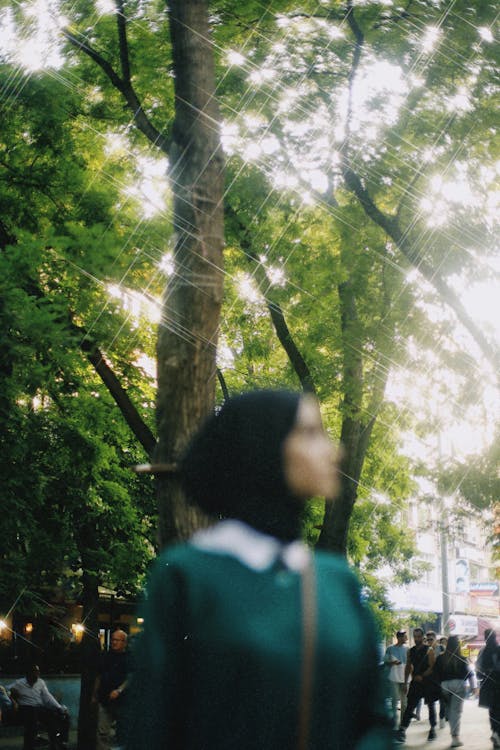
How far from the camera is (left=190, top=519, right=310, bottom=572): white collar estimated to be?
5.61ft

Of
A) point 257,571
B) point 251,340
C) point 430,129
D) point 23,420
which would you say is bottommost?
point 257,571

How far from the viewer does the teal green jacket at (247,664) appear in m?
1.63

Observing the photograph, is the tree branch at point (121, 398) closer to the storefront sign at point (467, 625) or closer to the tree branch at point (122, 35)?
the tree branch at point (122, 35)

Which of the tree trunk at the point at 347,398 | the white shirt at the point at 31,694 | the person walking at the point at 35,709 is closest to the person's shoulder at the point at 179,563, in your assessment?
the tree trunk at the point at 347,398

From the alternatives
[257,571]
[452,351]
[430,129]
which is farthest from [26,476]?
[257,571]

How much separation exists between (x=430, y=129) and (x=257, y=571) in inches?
464

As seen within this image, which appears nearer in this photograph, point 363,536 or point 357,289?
point 357,289

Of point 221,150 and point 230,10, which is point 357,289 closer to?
point 230,10

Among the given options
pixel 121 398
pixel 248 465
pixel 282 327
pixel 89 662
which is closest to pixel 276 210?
pixel 282 327

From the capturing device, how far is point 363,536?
22.8m

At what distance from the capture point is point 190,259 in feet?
19.2

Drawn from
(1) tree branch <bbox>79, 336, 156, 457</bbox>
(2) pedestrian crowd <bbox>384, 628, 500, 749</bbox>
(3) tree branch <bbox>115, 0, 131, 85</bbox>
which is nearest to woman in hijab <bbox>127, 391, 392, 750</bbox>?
(3) tree branch <bbox>115, 0, 131, 85</bbox>

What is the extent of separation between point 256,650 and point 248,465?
15.0 inches

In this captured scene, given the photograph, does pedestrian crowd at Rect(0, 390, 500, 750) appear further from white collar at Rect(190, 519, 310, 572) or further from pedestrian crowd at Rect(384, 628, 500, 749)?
pedestrian crowd at Rect(384, 628, 500, 749)
